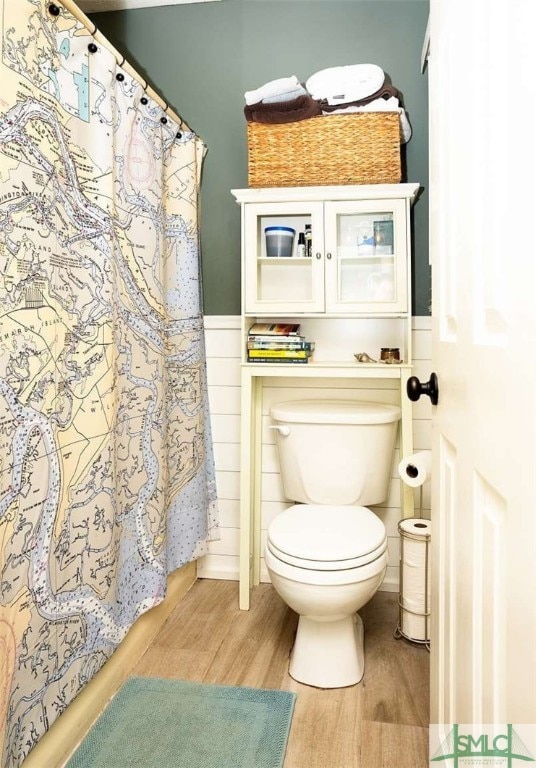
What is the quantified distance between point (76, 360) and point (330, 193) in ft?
3.89

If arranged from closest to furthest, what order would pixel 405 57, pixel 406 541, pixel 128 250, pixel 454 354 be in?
pixel 454 354, pixel 128 250, pixel 406 541, pixel 405 57

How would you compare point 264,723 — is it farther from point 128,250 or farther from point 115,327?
point 128,250

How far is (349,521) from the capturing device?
182 centimetres

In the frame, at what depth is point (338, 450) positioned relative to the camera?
2.05 metres

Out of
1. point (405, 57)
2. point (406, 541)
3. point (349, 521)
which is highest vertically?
point (405, 57)

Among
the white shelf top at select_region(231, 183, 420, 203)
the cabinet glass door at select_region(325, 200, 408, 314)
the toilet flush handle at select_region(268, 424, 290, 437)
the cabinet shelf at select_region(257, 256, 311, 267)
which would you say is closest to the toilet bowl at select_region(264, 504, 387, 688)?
the toilet flush handle at select_region(268, 424, 290, 437)

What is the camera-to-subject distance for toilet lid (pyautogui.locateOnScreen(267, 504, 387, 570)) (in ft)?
5.24

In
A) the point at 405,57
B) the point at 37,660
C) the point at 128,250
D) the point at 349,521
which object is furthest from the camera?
the point at 405,57

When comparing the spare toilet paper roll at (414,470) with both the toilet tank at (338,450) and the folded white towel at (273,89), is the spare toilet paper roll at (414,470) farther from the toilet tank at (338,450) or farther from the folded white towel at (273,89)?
the folded white towel at (273,89)

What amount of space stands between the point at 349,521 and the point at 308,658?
0.45 metres

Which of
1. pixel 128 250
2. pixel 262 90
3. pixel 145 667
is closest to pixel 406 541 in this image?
pixel 145 667

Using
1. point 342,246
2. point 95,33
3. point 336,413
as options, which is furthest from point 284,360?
point 95,33

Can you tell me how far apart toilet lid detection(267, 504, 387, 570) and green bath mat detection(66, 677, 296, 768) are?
435mm

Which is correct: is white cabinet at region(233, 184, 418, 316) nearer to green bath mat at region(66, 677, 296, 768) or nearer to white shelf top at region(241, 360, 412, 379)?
white shelf top at region(241, 360, 412, 379)
